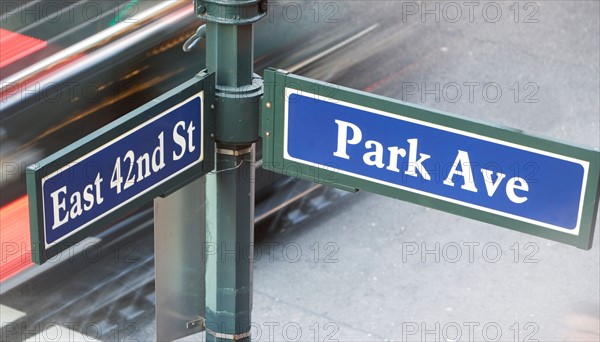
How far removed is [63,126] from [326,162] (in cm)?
443

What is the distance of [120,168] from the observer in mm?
3826

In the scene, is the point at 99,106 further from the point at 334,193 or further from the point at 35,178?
the point at 35,178

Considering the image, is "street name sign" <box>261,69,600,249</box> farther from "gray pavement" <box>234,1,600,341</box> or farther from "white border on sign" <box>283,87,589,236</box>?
"gray pavement" <box>234,1,600,341</box>

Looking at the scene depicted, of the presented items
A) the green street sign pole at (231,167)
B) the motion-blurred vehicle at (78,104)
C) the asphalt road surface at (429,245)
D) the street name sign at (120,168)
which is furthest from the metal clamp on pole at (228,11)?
the motion-blurred vehicle at (78,104)

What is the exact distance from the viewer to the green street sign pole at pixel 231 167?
13.4 ft

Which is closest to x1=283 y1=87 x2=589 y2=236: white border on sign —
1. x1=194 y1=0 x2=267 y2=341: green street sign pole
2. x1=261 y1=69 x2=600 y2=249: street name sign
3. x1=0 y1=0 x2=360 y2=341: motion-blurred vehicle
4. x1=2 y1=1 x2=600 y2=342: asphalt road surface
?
x1=261 y1=69 x2=600 y2=249: street name sign

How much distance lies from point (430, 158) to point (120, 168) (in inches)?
37.4

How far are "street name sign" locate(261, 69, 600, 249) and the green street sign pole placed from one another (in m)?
0.09

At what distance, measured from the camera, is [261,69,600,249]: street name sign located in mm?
3621

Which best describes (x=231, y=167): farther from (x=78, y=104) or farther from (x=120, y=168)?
(x=78, y=104)

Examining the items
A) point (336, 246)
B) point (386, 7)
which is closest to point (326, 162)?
point (336, 246)

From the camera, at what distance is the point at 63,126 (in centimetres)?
816

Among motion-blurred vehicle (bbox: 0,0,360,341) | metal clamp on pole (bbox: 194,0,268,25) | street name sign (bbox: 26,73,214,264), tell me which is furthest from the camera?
motion-blurred vehicle (bbox: 0,0,360,341)

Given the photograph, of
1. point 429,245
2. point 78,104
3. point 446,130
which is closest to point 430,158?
point 446,130
